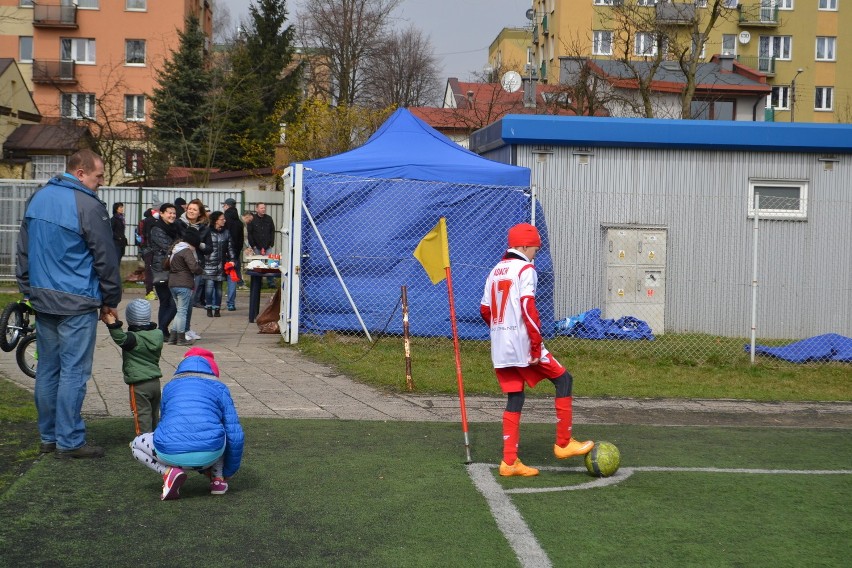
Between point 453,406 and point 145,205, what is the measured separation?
61.8 ft

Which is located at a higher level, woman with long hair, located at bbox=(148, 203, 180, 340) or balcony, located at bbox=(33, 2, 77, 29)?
balcony, located at bbox=(33, 2, 77, 29)

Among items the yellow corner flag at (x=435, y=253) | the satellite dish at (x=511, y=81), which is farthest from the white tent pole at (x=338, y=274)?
the satellite dish at (x=511, y=81)

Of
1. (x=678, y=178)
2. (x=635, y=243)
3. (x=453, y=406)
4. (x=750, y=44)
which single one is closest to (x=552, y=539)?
(x=453, y=406)

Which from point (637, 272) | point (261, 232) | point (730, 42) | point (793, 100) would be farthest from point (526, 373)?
point (730, 42)

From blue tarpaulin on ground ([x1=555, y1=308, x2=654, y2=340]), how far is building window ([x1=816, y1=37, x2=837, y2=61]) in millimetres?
57699

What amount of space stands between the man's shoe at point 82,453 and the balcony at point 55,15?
57.6 metres

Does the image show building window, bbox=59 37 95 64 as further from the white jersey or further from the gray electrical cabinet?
the white jersey

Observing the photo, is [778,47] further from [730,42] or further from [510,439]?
[510,439]

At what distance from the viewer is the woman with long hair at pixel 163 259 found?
1391 centimetres

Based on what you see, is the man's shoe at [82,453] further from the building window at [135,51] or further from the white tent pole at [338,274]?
the building window at [135,51]

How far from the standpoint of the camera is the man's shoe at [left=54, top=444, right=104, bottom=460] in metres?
7.13

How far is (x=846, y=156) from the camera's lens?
17.3 meters

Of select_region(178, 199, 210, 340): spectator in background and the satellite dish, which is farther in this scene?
the satellite dish

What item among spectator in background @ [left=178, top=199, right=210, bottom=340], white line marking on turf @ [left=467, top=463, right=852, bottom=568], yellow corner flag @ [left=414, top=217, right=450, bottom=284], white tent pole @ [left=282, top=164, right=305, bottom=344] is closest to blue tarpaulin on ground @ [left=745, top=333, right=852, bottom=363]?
white tent pole @ [left=282, top=164, right=305, bottom=344]
